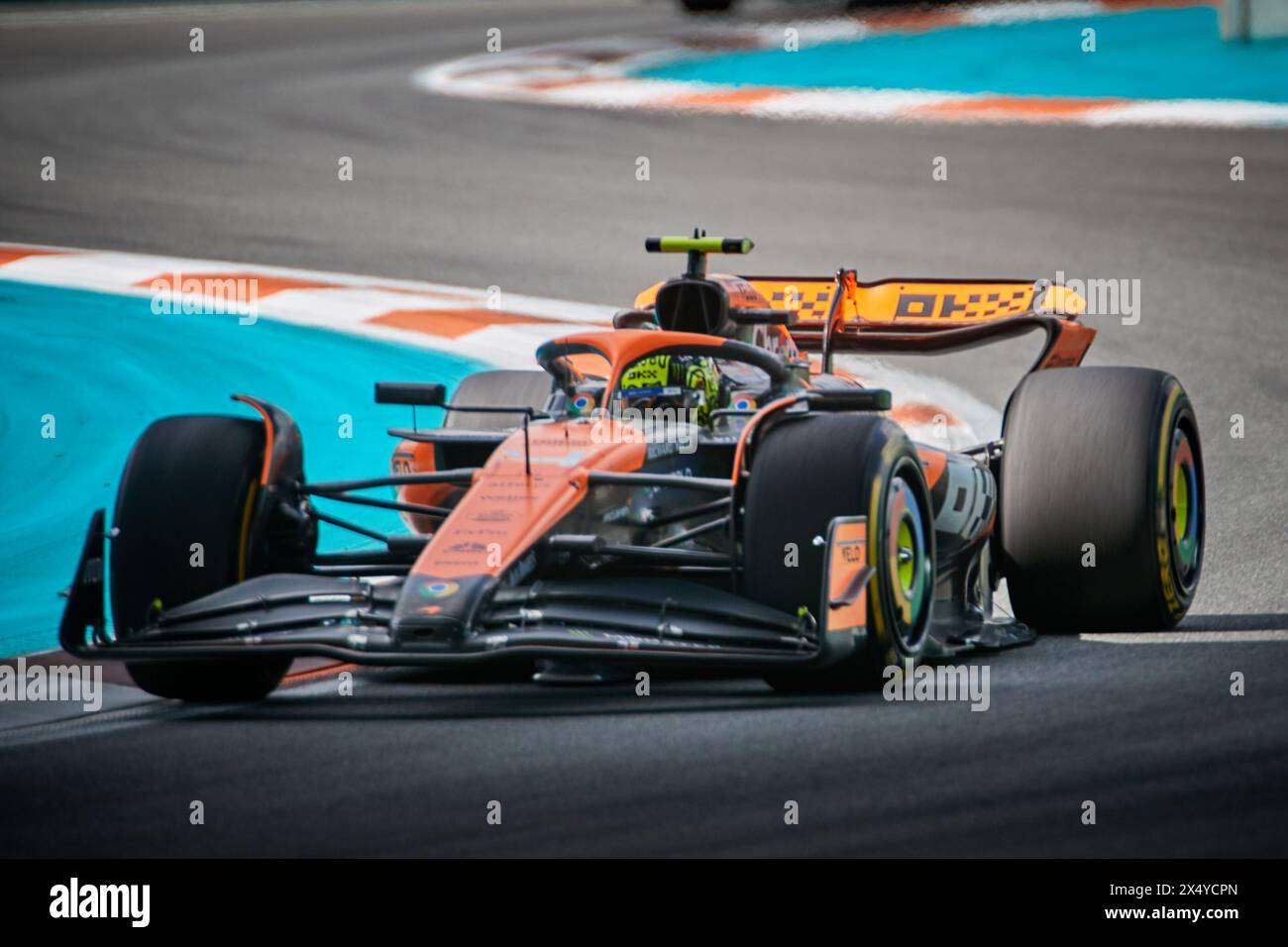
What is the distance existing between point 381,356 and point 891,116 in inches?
295

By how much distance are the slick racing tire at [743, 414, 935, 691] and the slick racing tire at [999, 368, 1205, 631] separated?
57.0 inches

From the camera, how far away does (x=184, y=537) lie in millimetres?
7371

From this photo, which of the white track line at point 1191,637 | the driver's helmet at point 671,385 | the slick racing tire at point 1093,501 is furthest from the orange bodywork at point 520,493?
the white track line at point 1191,637

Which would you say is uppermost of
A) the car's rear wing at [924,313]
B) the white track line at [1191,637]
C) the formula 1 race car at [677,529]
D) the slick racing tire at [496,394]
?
the car's rear wing at [924,313]

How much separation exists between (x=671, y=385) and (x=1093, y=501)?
1.63m

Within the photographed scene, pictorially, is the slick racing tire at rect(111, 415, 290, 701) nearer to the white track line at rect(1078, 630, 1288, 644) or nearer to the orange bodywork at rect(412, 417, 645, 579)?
the orange bodywork at rect(412, 417, 645, 579)

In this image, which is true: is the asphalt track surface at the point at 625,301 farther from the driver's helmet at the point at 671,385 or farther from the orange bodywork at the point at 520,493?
the driver's helmet at the point at 671,385

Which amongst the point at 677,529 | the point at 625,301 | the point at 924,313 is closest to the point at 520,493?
the point at 677,529

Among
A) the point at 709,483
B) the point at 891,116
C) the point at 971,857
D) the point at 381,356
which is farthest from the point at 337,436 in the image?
the point at 891,116

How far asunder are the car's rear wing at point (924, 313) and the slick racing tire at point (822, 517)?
7.86ft

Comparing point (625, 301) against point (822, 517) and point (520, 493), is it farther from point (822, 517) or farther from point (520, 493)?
point (822, 517)

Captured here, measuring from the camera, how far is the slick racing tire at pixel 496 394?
9.41 meters
